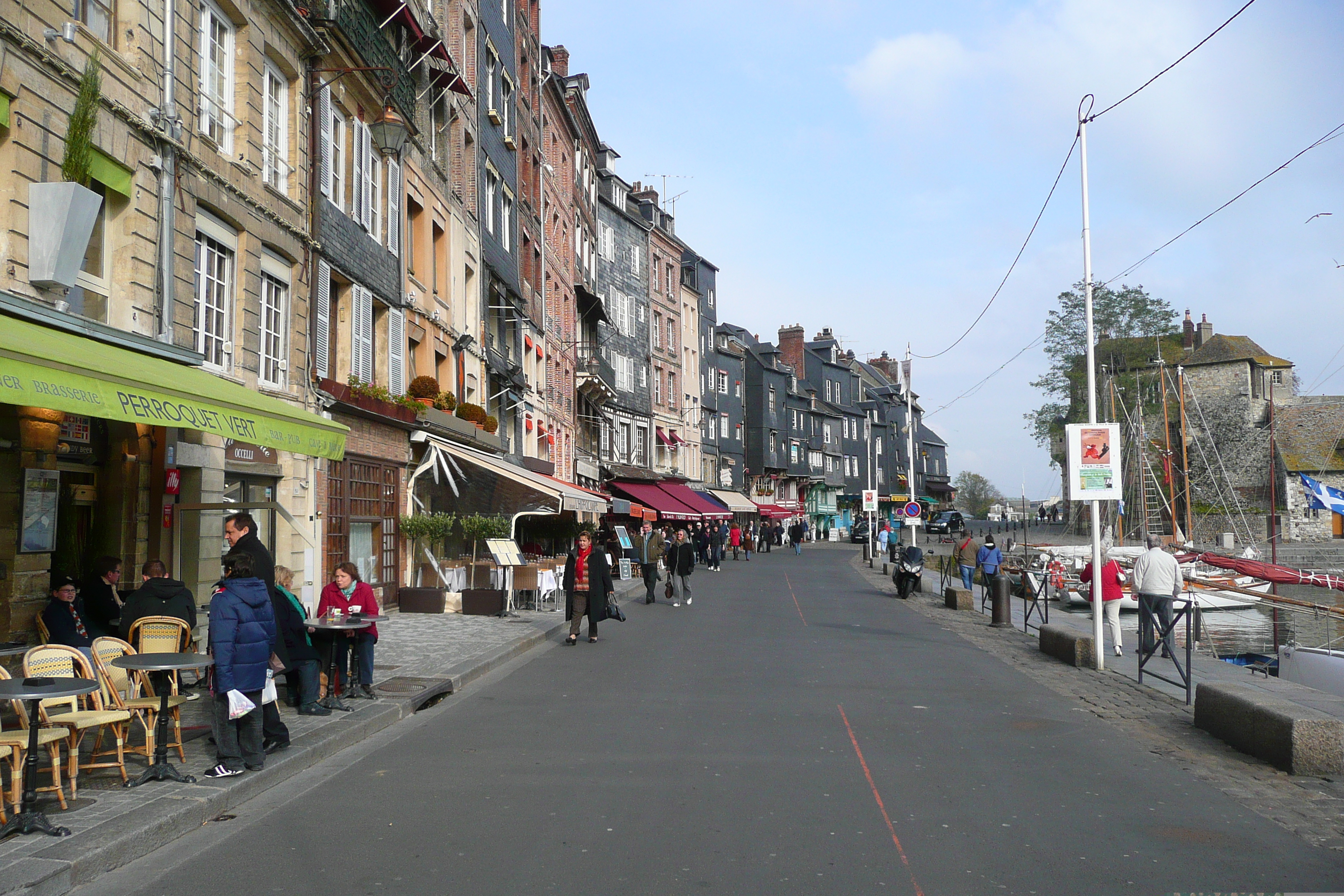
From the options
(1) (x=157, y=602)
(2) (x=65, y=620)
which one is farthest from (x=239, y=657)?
(2) (x=65, y=620)

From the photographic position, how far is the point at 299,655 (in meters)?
8.73

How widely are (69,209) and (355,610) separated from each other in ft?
14.5

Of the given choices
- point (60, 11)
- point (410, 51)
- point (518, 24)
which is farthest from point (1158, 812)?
point (518, 24)

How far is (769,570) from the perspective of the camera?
3950 cm

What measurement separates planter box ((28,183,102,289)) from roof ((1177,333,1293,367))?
61584mm

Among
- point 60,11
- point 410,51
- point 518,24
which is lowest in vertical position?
point 60,11

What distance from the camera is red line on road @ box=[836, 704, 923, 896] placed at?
198 inches

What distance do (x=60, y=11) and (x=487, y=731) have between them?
25.5 ft

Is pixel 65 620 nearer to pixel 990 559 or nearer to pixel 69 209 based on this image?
pixel 69 209

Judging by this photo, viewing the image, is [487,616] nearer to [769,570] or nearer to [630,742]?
[630,742]

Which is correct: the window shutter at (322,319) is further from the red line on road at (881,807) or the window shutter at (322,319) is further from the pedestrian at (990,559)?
the pedestrian at (990,559)

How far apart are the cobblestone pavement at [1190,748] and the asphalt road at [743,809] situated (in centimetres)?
21

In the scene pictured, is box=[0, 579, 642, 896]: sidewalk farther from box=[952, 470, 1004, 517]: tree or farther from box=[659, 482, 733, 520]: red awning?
box=[952, 470, 1004, 517]: tree

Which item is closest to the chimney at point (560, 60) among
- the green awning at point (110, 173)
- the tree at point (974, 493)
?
the green awning at point (110, 173)
